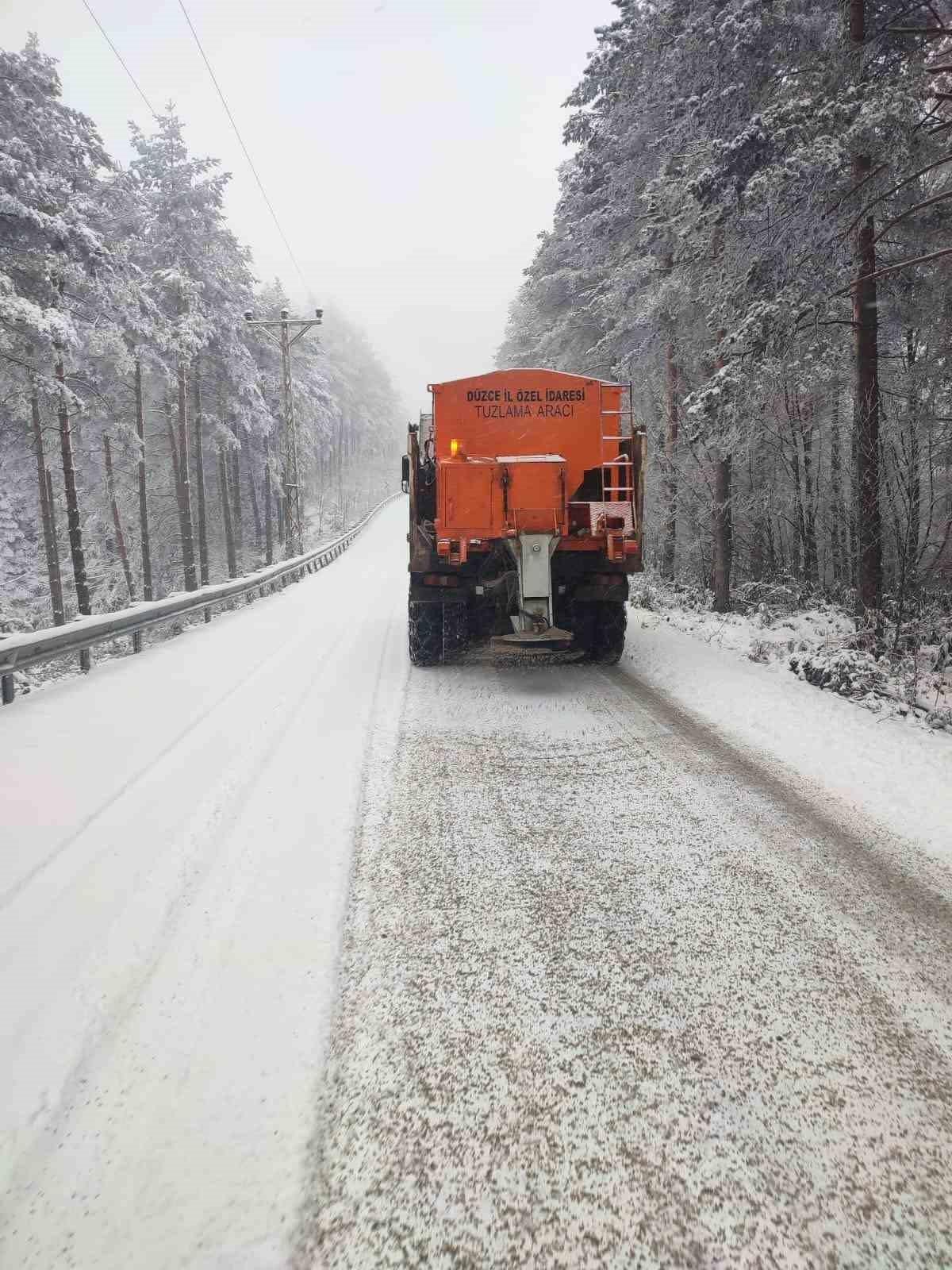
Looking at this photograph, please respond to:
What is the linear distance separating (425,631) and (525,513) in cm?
189

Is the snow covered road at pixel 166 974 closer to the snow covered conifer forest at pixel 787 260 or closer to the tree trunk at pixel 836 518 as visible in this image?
the snow covered conifer forest at pixel 787 260

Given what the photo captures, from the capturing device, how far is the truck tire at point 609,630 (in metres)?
7.80

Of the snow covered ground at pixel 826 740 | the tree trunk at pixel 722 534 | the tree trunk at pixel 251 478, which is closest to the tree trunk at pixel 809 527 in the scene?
the tree trunk at pixel 722 534

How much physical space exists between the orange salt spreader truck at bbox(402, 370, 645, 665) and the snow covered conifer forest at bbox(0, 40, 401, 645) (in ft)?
31.1

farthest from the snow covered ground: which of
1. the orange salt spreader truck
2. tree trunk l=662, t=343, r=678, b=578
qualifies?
tree trunk l=662, t=343, r=678, b=578

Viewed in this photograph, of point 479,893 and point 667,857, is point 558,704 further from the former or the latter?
point 479,893

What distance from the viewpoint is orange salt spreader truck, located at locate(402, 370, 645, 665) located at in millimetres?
6973

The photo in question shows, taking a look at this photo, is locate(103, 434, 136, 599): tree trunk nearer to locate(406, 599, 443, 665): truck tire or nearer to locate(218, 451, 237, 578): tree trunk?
locate(218, 451, 237, 578): tree trunk

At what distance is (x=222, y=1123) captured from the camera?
6.07 feet

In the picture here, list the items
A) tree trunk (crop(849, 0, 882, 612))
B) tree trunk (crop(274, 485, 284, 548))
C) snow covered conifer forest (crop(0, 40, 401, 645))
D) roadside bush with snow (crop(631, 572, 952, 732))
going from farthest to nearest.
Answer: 1. tree trunk (crop(274, 485, 284, 548))
2. snow covered conifer forest (crop(0, 40, 401, 645))
3. tree trunk (crop(849, 0, 882, 612))
4. roadside bush with snow (crop(631, 572, 952, 732))

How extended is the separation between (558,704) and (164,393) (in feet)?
82.9

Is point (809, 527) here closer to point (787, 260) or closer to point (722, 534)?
point (722, 534)

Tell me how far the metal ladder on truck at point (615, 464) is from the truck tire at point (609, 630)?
820 mm

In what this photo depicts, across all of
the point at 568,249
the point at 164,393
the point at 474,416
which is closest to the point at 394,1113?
the point at 474,416
